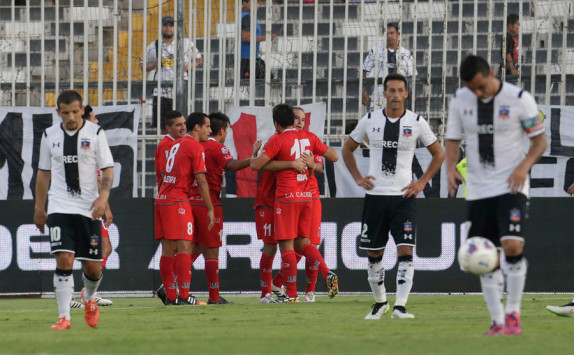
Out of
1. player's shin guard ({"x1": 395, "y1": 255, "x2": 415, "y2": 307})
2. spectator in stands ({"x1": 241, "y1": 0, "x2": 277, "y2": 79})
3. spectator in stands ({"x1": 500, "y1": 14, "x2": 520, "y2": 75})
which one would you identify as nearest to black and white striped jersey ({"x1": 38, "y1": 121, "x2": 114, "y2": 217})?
player's shin guard ({"x1": 395, "y1": 255, "x2": 415, "y2": 307})

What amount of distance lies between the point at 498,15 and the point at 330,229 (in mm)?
3775

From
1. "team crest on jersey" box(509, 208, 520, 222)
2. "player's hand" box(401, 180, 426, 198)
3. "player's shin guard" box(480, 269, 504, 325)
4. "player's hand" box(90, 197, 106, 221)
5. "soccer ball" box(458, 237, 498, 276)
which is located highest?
"player's hand" box(401, 180, 426, 198)

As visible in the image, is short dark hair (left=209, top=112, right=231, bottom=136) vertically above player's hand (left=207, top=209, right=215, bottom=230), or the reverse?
short dark hair (left=209, top=112, right=231, bottom=136)

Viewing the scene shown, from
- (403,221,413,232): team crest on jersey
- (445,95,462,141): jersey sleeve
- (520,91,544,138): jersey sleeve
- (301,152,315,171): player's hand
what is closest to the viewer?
(520,91,544,138): jersey sleeve

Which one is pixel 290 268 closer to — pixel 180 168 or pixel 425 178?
pixel 180 168

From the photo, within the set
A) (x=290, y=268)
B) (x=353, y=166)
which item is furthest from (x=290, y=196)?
(x=353, y=166)

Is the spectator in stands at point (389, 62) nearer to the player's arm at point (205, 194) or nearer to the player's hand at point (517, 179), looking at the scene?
the player's arm at point (205, 194)

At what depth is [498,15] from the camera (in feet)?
46.7

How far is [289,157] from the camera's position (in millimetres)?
12211

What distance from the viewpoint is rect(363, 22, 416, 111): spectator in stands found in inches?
556

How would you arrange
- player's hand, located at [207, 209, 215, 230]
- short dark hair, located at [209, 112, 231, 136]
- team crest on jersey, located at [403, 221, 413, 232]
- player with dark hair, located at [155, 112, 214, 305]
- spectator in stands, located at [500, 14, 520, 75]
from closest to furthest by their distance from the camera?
team crest on jersey, located at [403, 221, 413, 232] → player's hand, located at [207, 209, 215, 230] → player with dark hair, located at [155, 112, 214, 305] → short dark hair, located at [209, 112, 231, 136] → spectator in stands, located at [500, 14, 520, 75]

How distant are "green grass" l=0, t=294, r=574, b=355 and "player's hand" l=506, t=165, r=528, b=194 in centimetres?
103

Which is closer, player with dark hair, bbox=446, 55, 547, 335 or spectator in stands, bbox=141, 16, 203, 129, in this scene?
player with dark hair, bbox=446, 55, 547, 335

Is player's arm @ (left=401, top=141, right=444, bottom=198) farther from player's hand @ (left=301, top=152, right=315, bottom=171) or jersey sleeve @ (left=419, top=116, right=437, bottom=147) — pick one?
player's hand @ (left=301, top=152, right=315, bottom=171)
